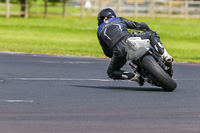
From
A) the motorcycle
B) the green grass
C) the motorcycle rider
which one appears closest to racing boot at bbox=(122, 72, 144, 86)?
the motorcycle rider

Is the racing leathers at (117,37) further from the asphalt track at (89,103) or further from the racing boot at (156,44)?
the asphalt track at (89,103)

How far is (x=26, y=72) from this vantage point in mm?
15336

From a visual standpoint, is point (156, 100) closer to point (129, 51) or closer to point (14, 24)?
point (129, 51)

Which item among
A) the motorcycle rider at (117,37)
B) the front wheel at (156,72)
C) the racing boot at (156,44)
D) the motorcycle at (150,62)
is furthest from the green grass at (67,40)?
the front wheel at (156,72)

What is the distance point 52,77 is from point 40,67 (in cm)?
237

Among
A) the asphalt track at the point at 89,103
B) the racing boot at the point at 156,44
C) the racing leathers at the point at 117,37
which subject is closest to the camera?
the asphalt track at the point at 89,103

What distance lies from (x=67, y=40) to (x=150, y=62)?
63.4 feet

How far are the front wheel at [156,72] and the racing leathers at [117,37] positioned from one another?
0.57 meters

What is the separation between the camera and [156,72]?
11.5m

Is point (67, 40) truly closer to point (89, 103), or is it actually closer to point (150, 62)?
point (150, 62)

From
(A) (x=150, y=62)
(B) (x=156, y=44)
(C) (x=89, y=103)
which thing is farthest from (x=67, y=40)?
(C) (x=89, y=103)

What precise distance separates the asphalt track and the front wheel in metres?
0.23

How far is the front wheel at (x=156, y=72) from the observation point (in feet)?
37.8

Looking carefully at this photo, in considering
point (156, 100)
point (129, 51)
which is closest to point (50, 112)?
point (156, 100)
